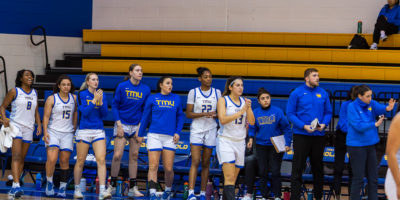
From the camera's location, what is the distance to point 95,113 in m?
7.90

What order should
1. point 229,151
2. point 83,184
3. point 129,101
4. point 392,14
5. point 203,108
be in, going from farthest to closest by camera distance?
1. point 392,14
2. point 83,184
3. point 129,101
4. point 203,108
5. point 229,151

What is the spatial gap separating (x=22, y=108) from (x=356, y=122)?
4.50 m

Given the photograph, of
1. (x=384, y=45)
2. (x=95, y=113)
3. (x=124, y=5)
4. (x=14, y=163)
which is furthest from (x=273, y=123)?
(x=124, y=5)

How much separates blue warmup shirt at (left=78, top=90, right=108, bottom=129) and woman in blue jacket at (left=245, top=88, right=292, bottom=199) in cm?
202

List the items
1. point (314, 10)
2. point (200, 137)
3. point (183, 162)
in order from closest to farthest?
point (200, 137)
point (183, 162)
point (314, 10)

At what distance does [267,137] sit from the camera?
Result: 7887 mm

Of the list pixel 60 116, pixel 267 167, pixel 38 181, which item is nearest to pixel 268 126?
pixel 267 167

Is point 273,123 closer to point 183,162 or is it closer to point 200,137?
point 200,137

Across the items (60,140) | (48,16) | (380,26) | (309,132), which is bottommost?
(60,140)

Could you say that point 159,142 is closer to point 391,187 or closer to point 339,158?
point 339,158

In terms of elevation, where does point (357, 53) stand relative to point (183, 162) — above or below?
above

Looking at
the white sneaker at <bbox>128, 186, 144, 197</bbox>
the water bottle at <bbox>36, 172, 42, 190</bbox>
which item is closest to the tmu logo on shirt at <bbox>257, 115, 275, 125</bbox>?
the white sneaker at <bbox>128, 186, 144, 197</bbox>

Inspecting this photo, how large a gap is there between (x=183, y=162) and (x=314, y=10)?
17.7 ft

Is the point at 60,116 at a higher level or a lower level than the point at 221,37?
lower
